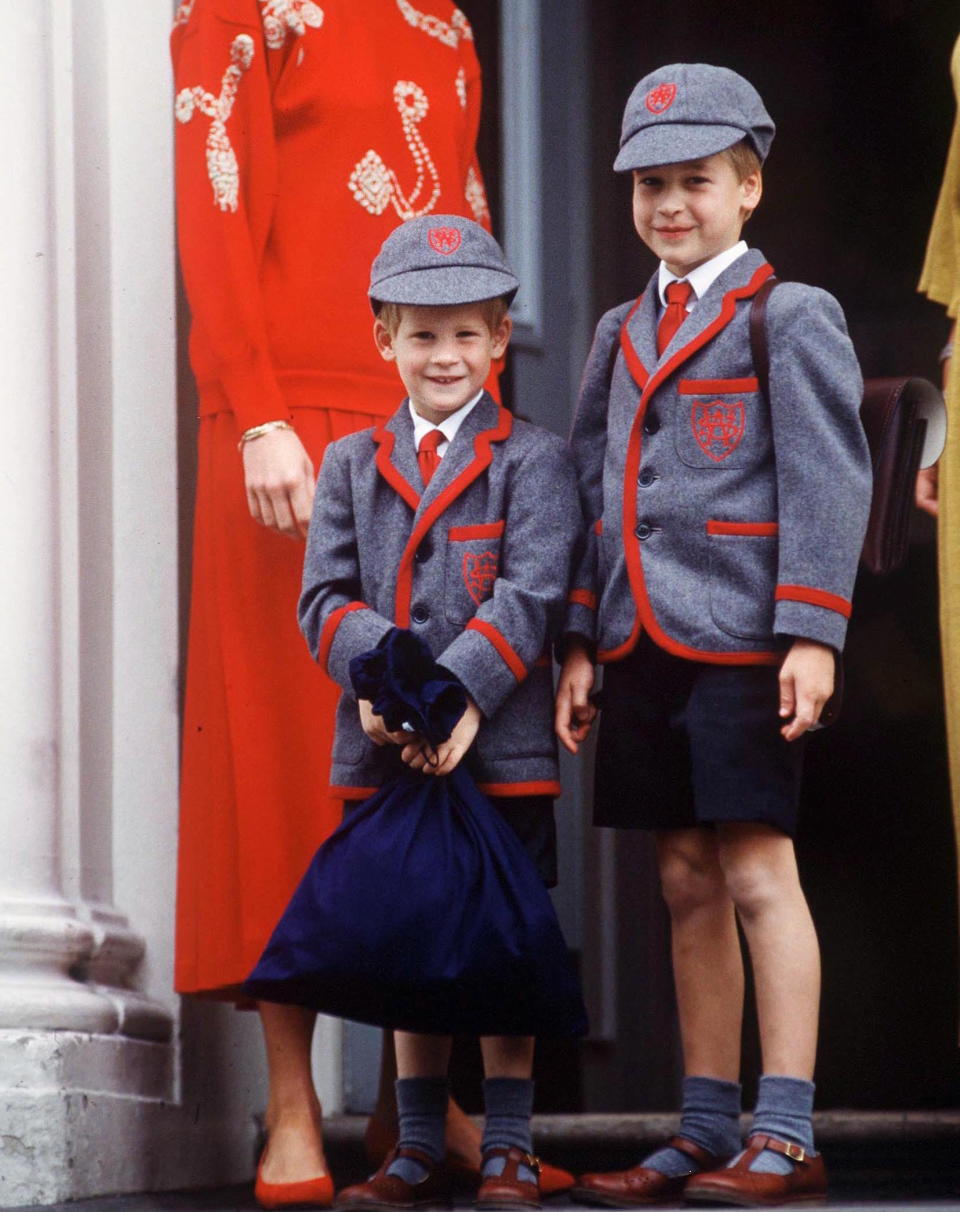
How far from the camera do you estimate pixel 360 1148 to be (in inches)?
165

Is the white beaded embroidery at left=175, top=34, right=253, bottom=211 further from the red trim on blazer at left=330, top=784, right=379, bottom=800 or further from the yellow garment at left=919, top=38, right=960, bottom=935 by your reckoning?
the yellow garment at left=919, top=38, right=960, bottom=935

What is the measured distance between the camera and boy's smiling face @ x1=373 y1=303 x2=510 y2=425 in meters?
3.27

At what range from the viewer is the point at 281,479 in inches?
137

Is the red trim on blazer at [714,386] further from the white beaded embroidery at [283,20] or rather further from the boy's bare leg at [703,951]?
the white beaded embroidery at [283,20]

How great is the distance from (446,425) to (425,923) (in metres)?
0.75

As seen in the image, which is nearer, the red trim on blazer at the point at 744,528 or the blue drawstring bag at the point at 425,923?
the blue drawstring bag at the point at 425,923

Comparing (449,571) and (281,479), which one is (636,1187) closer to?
(449,571)

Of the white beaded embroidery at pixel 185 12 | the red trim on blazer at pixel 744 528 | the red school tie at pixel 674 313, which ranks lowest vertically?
the red trim on blazer at pixel 744 528

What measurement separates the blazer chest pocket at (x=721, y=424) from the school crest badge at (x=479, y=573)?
0.31 metres

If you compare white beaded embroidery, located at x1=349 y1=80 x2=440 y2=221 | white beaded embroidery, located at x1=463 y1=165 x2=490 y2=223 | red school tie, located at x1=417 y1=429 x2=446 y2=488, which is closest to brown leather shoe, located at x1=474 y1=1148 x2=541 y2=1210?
red school tie, located at x1=417 y1=429 x2=446 y2=488

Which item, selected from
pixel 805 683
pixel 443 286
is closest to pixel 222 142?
pixel 443 286

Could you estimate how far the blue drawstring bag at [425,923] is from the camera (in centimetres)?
296

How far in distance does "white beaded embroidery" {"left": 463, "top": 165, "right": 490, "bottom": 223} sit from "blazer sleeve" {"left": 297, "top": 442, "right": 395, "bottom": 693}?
76 centimetres

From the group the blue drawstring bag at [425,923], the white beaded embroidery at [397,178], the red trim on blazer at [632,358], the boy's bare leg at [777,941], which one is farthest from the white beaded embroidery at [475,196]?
the boy's bare leg at [777,941]
